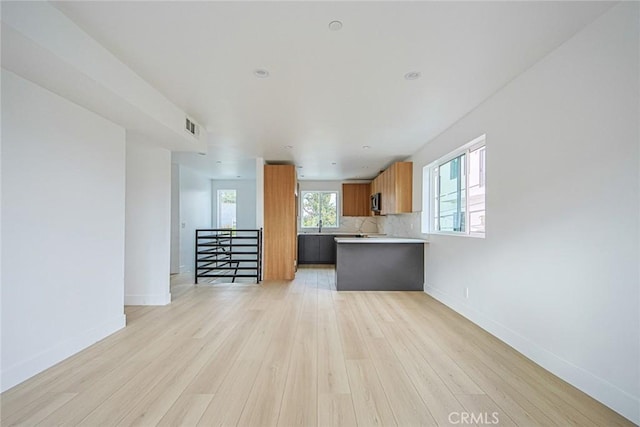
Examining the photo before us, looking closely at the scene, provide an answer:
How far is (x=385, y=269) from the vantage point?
4801 millimetres

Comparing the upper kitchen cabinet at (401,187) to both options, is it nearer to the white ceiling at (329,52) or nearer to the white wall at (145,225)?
the white ceiling at (329,52)

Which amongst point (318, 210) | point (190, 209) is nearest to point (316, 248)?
point (318, 210)

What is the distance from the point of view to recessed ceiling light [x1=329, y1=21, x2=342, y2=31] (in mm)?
1795

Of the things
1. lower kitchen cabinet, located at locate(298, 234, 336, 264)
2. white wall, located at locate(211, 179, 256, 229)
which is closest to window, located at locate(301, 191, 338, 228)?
lower kitchen cabinet, located at locate(298, 234, 336, 264)

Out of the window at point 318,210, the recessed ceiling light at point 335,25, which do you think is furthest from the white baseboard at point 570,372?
the window at point 318,210

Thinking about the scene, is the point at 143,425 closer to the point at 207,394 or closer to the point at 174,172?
the point at 207,394

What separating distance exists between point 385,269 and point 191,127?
11.8 feet

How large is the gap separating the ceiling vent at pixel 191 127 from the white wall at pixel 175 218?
3.20m

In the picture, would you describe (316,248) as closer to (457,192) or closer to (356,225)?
(356,225)

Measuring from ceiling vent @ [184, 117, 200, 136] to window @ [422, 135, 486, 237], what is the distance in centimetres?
339

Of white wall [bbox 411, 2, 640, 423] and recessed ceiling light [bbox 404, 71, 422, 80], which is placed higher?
recessed ceiling light [bbox 404, 71, 422, 80]

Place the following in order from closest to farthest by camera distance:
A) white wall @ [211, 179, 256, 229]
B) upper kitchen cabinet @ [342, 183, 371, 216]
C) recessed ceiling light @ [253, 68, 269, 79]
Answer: recessed ceiling light @ [253, 68, 269, 79], upper kitchen cabinet @ [342, 183, 371, 216], white wall @ [211, 179, 256, 229]

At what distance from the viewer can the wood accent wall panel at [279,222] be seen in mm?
5723

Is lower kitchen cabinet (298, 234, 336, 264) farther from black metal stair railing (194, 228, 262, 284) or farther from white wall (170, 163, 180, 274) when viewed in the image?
white wall (170, 163, 180, 274)
